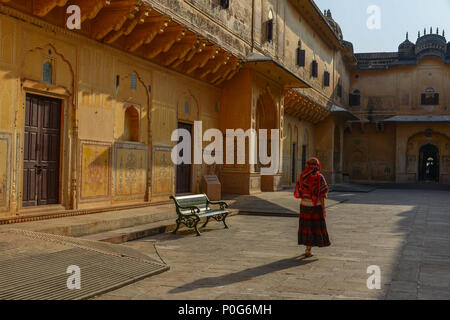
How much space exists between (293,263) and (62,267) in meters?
2.93

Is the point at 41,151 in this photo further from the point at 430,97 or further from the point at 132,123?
the point at 430,97

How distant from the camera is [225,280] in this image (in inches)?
204

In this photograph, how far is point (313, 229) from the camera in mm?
6641

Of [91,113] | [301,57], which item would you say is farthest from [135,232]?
[301,57]

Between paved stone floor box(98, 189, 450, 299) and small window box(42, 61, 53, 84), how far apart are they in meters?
3.44

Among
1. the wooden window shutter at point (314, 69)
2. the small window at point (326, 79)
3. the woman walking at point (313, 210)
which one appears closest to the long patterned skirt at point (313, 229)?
the woman walking at point (313, 210)

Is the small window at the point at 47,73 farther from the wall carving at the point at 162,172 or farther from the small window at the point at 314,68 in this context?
the small window at the point at 314,68

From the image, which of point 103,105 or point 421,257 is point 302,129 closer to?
point 103,105

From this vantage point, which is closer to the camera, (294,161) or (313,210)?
(313,210)

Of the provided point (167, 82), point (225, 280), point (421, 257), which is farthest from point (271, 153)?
point (225, 280)

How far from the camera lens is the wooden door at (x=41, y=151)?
8242mm

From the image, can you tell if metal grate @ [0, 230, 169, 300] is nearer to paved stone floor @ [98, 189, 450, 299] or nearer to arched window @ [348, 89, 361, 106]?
paved stone floor @ [98, 189, 450, 299]

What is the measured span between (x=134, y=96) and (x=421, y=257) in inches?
282
